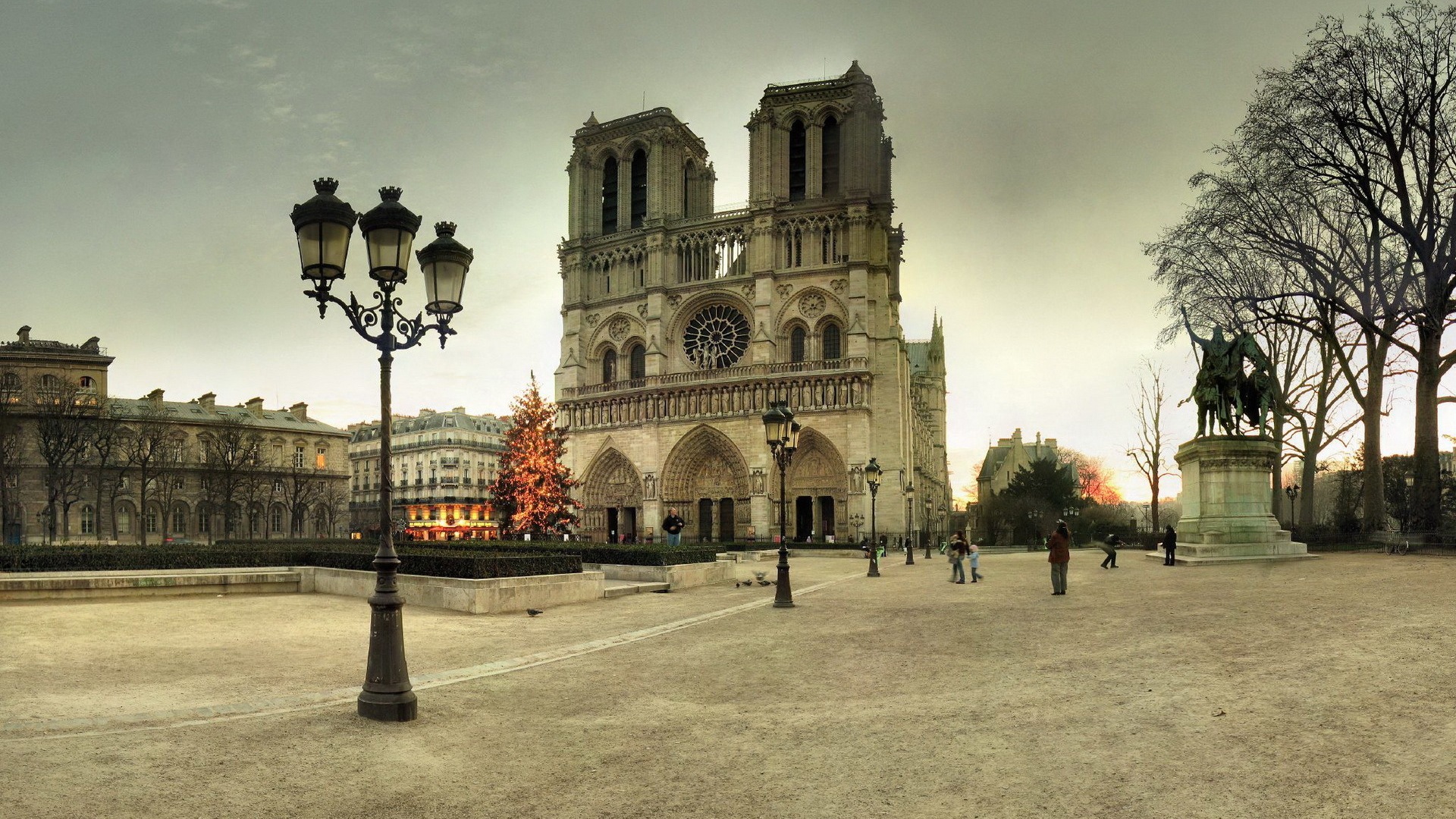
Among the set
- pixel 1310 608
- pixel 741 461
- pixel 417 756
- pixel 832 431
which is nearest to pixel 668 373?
pixel 741 461

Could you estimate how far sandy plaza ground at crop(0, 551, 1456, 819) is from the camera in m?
5.32

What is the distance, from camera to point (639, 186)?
63.0 metres

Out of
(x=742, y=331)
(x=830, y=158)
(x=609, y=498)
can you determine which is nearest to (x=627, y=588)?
(x=742, y=331)

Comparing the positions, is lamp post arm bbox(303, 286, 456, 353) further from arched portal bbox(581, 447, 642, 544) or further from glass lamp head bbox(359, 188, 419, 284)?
arched portal bbox(581, 447, 642, 544)

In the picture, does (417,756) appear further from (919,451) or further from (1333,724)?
(919,451)

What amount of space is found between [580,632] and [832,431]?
41.1m

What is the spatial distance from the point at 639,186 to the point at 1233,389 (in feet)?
155

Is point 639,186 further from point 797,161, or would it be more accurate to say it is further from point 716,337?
point 716,337

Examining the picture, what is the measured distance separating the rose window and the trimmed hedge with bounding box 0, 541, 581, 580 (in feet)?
130

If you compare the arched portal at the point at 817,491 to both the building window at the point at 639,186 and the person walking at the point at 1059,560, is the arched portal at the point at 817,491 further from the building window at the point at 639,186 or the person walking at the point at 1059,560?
the person walking at the point at 1059,560

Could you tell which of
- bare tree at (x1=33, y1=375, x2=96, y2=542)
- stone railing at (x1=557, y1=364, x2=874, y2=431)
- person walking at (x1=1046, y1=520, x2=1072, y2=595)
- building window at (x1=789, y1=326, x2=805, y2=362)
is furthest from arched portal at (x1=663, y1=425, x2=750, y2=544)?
person walking at (x1=1046, y1=520, x2=1072, y2=595)

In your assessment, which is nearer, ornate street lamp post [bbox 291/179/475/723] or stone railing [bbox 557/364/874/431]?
ornate street lamp post [bbox 291/179/475/723]

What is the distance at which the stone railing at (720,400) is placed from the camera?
53.2m

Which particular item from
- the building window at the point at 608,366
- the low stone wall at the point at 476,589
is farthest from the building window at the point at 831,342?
the low stone wall at the point at 476,589
